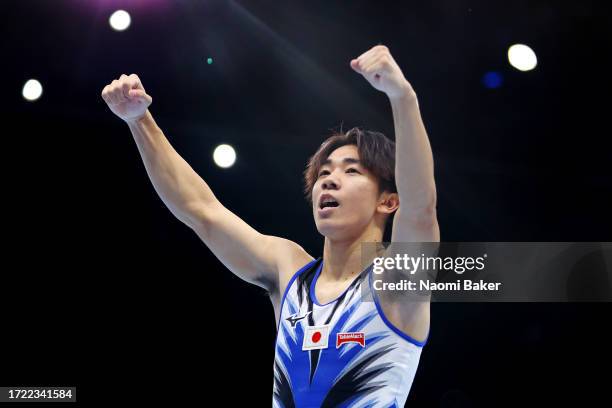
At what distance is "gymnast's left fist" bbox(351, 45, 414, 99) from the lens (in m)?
2.43

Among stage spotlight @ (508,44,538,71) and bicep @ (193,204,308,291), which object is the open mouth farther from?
stage spotlight @ (508,44,538,71)

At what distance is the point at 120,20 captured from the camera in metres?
5.18

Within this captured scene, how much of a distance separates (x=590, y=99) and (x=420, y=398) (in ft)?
7.63

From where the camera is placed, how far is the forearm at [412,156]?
246 centimetres

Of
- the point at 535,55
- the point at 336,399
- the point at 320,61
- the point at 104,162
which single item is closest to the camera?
the point at 336,399

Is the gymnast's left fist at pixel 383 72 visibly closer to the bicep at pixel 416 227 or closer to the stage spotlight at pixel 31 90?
the bicep at pixel 416 227

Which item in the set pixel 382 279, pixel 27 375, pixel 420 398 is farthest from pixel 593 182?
pixel 27 375

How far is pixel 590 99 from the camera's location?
4934 mm

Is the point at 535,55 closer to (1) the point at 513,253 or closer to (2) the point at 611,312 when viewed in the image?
(1) the point at 513,253

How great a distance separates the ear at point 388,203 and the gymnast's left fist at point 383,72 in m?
0.71

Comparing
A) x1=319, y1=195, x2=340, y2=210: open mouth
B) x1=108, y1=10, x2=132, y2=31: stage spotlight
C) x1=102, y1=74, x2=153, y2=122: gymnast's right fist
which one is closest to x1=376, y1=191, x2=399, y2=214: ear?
x1=319, y1=195, x2=340, y2=210: open mouth

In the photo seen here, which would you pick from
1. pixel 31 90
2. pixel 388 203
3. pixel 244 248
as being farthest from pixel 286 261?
pixel 31 90

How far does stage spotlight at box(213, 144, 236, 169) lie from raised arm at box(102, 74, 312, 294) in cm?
216

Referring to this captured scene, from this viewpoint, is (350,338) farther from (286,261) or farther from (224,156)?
(224,156)
